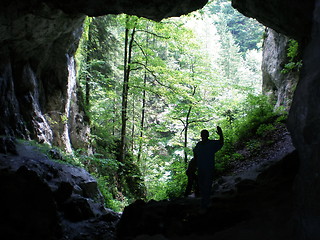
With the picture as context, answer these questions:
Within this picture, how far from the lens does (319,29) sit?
14.5 feet

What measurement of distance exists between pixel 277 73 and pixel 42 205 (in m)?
11.3

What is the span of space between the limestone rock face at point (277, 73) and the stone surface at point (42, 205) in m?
8.68

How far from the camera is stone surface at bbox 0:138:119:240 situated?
425 cm

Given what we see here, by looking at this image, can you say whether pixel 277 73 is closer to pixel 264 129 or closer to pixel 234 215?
pixel 264 129

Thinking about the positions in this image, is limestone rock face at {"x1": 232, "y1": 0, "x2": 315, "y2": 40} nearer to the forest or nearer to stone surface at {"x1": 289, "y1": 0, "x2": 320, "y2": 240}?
stone surface at {"x1": 289, "y1": 0, "x2": 320, "y2": 240}

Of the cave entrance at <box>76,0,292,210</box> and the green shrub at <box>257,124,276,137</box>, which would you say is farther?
the cave entrance at <box>76,0,292,210</box>

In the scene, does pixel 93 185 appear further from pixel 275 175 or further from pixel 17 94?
pixel 275 175

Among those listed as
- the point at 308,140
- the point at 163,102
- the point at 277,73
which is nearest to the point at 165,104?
the point at 163,102

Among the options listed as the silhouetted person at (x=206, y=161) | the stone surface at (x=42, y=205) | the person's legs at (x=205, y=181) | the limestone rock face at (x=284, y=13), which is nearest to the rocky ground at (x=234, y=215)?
the person's legs at (x=205, y=181)

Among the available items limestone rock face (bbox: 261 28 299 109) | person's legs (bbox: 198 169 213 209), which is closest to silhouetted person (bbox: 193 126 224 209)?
person's legs (bbox: 198 169 213 209)

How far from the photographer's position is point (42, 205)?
15.9 ft

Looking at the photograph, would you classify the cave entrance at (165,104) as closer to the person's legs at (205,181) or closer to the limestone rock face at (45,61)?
the limestone rock face at (45,61)

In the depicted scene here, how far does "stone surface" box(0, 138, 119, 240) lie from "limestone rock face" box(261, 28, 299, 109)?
28.5ft

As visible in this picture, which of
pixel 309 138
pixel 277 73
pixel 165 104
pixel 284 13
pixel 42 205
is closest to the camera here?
pixel 309 138
